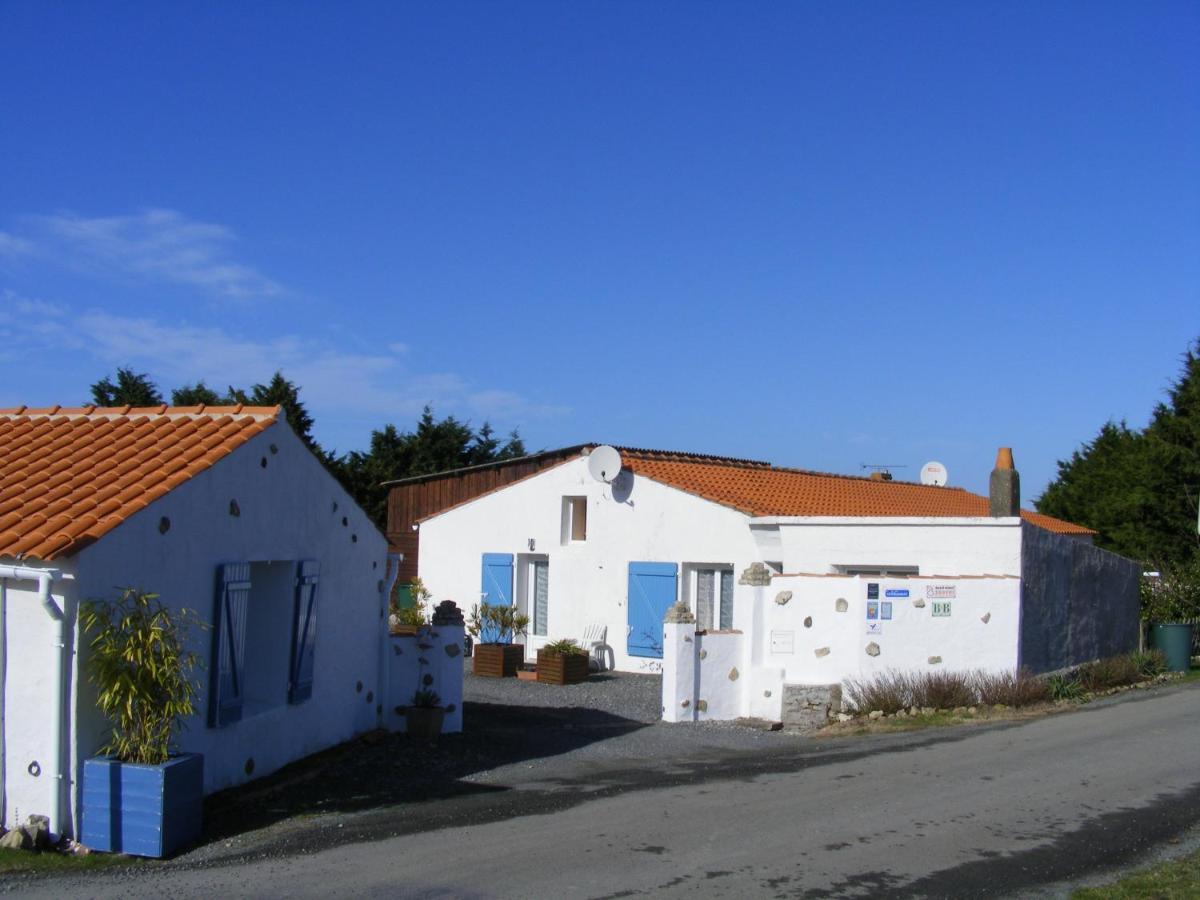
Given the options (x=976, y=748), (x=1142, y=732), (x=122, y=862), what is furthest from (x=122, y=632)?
(x=1142, y=732)

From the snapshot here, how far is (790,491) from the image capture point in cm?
2388

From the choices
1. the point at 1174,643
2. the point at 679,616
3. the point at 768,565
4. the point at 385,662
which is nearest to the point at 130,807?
the point at 385,662

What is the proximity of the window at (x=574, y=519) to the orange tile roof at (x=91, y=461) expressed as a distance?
11.9m

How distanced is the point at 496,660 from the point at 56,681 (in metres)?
12.9

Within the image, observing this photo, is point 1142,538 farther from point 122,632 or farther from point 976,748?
point 122,632

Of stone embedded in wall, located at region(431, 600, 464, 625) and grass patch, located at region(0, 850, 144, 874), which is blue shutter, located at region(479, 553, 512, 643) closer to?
stone embedded in wall, located at region(431, 600, 464, 625)

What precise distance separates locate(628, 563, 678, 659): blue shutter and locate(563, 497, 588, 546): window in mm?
1705

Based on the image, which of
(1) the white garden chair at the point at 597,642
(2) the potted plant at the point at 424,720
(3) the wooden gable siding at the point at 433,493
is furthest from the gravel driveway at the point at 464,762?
(3) the wooden gable siding at the point at 433,493

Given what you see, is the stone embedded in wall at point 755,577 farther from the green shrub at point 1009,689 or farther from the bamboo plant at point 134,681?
the bamboo plant at point 134,681

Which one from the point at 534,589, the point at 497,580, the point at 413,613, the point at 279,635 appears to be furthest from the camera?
A: the point at 497,580

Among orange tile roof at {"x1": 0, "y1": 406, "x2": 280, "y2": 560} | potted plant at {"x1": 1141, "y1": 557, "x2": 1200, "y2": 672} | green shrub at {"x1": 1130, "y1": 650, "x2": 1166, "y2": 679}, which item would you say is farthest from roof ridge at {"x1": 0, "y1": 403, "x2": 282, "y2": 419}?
potted plant at {"x1": 1141, "y1": 557, "x2": 1200, "y2": 672}

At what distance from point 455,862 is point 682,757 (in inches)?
205

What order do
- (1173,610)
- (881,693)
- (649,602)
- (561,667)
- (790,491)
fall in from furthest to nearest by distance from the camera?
1. (790,491)
2. (1173,610)
3. (649,602)
4. (561,667)
5. (881,693)

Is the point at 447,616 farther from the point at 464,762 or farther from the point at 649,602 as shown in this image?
the point at 649,602
